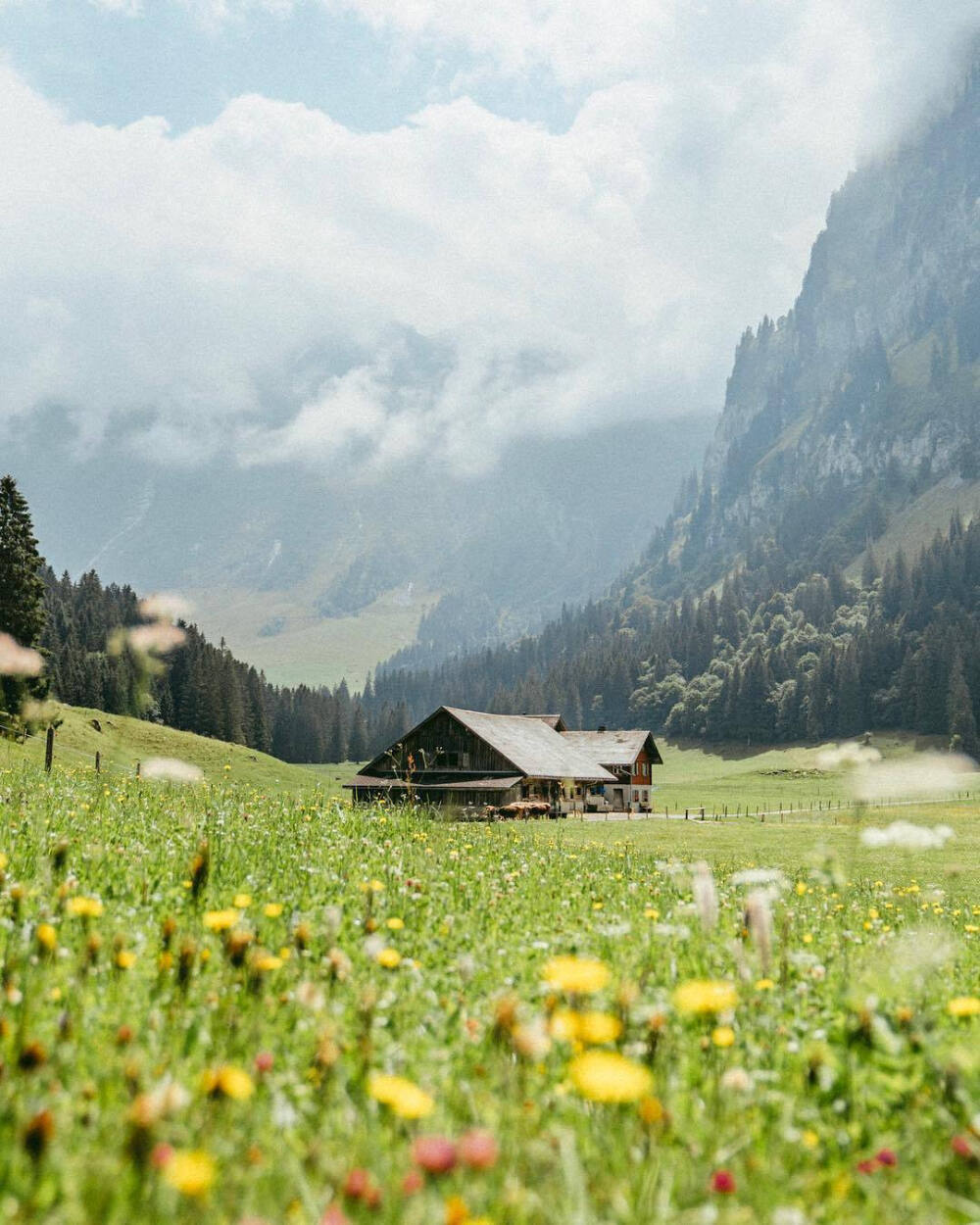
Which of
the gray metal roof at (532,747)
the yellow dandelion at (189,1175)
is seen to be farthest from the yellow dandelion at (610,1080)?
the gray metal roof at (532,747)

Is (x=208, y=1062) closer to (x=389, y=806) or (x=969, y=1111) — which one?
(x=969, y=1111)

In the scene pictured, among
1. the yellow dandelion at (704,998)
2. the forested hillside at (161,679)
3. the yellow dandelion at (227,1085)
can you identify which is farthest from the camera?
the forested hillside at (161,679)

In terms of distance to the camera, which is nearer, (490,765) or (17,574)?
(17,574)

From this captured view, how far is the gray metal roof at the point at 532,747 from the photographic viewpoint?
76125 mm

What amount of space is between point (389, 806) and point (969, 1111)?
1490 centimetres

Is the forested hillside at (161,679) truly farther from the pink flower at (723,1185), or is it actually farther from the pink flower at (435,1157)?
the pink flower at (435,1157)

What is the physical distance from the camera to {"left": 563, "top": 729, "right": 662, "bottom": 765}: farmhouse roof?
97.8 m

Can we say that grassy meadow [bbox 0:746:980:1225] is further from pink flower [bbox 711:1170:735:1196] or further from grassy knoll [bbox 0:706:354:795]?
grassy knoll [bbox 0:706:354:795]

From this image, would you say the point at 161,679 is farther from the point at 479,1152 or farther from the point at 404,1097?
the point at 479,1152

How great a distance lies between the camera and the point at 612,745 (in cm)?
10088

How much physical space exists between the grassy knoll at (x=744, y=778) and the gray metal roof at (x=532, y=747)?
14.2 metres

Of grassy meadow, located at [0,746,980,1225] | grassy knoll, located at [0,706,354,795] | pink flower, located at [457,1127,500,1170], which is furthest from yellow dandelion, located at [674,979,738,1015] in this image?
grassy knoll, located at [0,706,354,795]

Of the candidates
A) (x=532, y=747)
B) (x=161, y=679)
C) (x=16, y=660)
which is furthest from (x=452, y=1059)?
(x=161, y=679)

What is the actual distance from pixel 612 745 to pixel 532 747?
21.8m
